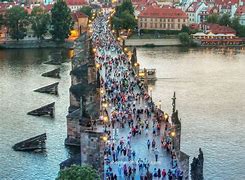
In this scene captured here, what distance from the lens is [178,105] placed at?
73.9 meters

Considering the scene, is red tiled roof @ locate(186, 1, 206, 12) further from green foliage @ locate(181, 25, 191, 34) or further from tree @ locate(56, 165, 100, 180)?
tree @ locate(56, 165, 100, 180)

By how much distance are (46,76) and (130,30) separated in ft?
182

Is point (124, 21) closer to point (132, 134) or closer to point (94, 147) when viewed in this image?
point (132, 134)

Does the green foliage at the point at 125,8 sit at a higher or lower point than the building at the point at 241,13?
higher

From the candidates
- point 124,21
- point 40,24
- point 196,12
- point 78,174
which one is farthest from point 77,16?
point 78,174

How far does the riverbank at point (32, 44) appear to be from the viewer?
134m

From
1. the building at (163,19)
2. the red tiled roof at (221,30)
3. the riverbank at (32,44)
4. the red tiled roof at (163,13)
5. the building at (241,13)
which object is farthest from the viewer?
the building at (241,13)

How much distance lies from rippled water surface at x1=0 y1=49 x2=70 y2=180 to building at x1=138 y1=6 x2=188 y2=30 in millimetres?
46191

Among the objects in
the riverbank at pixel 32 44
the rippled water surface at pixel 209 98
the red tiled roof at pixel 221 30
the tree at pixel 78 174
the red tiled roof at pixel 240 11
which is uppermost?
the red tiled roof at pixel 240 11

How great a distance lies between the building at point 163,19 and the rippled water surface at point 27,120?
152ft

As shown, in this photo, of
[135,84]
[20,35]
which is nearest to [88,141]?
[135,84]

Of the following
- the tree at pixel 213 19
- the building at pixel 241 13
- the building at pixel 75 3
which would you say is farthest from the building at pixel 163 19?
the building at pixel 75 3

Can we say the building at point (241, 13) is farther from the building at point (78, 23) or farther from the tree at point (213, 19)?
the building at point (78, 23)

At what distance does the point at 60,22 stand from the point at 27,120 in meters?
69.6
